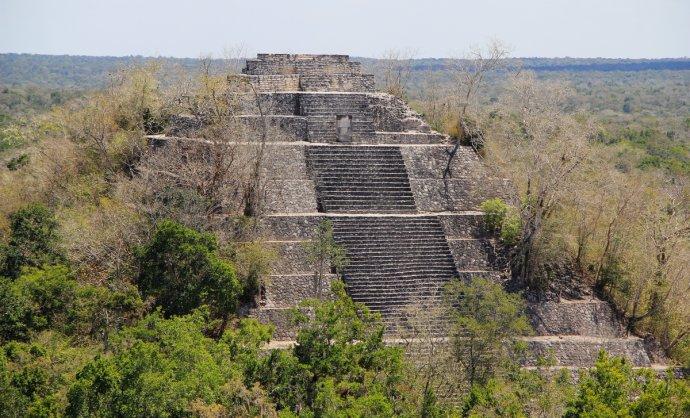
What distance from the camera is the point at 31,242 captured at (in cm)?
1884

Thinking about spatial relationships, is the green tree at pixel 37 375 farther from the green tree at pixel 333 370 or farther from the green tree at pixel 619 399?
the green tree at pixel 619 399

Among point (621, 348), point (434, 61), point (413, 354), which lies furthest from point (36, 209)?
point (434, 61)

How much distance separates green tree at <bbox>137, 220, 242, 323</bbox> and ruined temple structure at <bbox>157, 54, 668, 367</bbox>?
1.38 metres

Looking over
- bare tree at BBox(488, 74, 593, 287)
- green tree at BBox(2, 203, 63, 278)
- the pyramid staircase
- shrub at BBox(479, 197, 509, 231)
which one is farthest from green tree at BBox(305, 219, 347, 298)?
green tree at BBox(2, 203, 63, 278)

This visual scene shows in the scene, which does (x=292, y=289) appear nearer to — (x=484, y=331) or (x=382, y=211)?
(x=382, y=211)

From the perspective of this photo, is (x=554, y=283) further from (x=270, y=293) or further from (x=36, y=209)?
(x=36, y=209)

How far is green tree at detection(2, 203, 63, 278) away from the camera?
736 inches

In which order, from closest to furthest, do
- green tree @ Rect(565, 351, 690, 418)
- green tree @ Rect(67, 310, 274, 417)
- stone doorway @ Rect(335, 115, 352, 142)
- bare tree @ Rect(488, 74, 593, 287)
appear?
green tree @ Rect(67, 310, 274, 417) → green tree @ Rect(565, 351, 690, 418) → bare tree @ Rect(488, 74, 593, 287) → stone doorway @ Rect(335, 115, 352, 142)

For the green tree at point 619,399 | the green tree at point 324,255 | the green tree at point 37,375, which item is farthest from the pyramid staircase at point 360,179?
the green tree at point 619,399

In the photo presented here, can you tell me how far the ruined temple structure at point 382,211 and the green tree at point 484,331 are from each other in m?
1.91

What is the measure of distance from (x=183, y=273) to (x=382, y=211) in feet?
20.5

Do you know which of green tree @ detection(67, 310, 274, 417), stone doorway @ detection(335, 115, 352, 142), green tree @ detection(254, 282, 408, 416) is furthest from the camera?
stone doorway @ detection(335, 115, 352, 142)

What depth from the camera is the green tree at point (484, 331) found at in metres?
16.2

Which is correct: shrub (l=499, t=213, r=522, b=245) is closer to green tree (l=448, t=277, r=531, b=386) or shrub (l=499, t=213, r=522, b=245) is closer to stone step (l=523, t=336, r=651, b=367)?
stone step (l=523, t=336, r=651, b=367)
